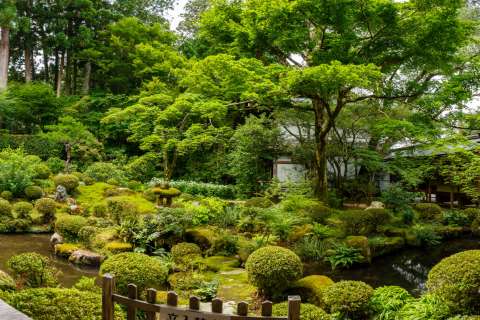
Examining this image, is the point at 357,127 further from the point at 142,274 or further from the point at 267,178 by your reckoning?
the point at 142,274

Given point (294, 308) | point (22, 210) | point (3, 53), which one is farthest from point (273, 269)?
point (3, 53)

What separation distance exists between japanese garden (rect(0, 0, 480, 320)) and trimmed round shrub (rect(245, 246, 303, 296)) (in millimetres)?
35

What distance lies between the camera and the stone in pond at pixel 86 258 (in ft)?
32.8

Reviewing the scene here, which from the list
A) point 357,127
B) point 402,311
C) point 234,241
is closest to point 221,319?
point 402,311

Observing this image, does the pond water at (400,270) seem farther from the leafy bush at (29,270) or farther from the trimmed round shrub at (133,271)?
the leafy bush at (29,270)

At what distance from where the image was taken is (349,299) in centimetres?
614

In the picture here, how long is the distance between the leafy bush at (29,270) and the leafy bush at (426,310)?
16.1 ft

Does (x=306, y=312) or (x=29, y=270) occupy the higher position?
(x=29, y=270)

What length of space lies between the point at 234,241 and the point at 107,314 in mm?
7177

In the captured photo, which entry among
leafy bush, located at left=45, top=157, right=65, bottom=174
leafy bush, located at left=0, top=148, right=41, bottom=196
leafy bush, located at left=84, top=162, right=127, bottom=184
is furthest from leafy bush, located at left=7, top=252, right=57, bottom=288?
leafy bush, located at left=45, top=157, right=65, bottom=174

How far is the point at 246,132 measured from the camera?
19.4 metres

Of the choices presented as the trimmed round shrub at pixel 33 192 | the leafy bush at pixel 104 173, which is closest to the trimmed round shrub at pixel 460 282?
the trimmed round shrub at pixel 33 192

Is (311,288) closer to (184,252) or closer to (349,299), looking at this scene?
(349,299)

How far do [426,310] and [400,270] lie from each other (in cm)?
549
